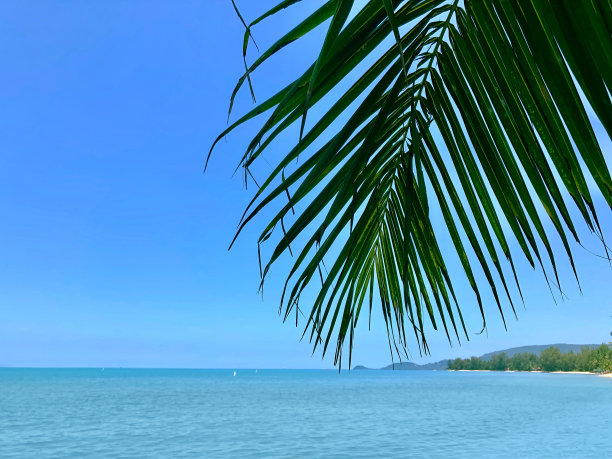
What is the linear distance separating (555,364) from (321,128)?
18005 centimetres

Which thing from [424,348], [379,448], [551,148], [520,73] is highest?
[520,73]

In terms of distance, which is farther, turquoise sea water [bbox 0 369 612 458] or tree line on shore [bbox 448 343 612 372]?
tree line on shore [bbox 448 343 612 372]

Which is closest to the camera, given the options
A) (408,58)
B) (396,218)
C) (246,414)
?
(408,58)

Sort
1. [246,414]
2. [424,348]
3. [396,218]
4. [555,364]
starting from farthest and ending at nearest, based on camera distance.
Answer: [555,364] → [246,414] → [424,348] → [396,218]

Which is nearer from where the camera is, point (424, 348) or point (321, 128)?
point (321, 128)

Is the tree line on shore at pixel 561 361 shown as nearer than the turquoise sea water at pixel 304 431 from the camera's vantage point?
No

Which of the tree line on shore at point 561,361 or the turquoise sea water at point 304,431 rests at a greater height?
the tree line on shore at point 561,361

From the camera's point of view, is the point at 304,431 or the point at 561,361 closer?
the point at 304,431

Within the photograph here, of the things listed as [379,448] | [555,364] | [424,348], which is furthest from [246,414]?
[555,364]

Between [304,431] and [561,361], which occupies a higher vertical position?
[561,361]

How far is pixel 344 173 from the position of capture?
3.03 feet

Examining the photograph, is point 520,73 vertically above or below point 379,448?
above

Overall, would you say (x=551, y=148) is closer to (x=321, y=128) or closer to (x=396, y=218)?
(x=321, y=128)

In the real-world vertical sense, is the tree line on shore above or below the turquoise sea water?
above
